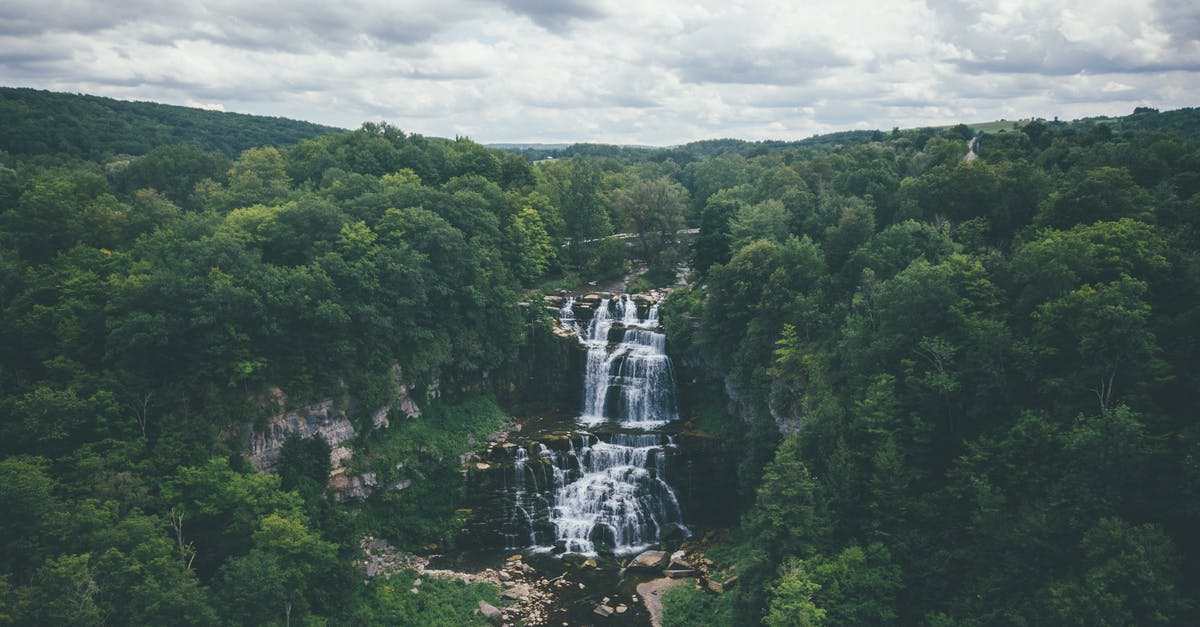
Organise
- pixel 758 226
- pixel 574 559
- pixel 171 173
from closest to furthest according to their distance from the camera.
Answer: pixel 574 559
pixel 758 226
pixel 171 173

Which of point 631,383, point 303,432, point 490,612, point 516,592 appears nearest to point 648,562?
point 516,592

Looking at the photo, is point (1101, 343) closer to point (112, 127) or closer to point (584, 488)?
point (584, 488)

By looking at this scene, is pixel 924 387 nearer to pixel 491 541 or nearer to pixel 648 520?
pixel 648 520

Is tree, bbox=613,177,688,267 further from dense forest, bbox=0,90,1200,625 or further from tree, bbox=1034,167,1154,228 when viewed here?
tree, bbox=1034,167,1154,228

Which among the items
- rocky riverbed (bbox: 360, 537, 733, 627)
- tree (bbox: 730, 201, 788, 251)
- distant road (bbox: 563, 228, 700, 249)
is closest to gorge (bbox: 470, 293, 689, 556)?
rocky riverbed (bbox: 360, 537, 733, 627)

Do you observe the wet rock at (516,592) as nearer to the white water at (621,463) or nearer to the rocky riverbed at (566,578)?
the rocky riverbed at (566,578)

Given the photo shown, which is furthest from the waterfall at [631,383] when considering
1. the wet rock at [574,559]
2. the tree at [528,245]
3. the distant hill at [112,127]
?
the distant hill at [112,127]
